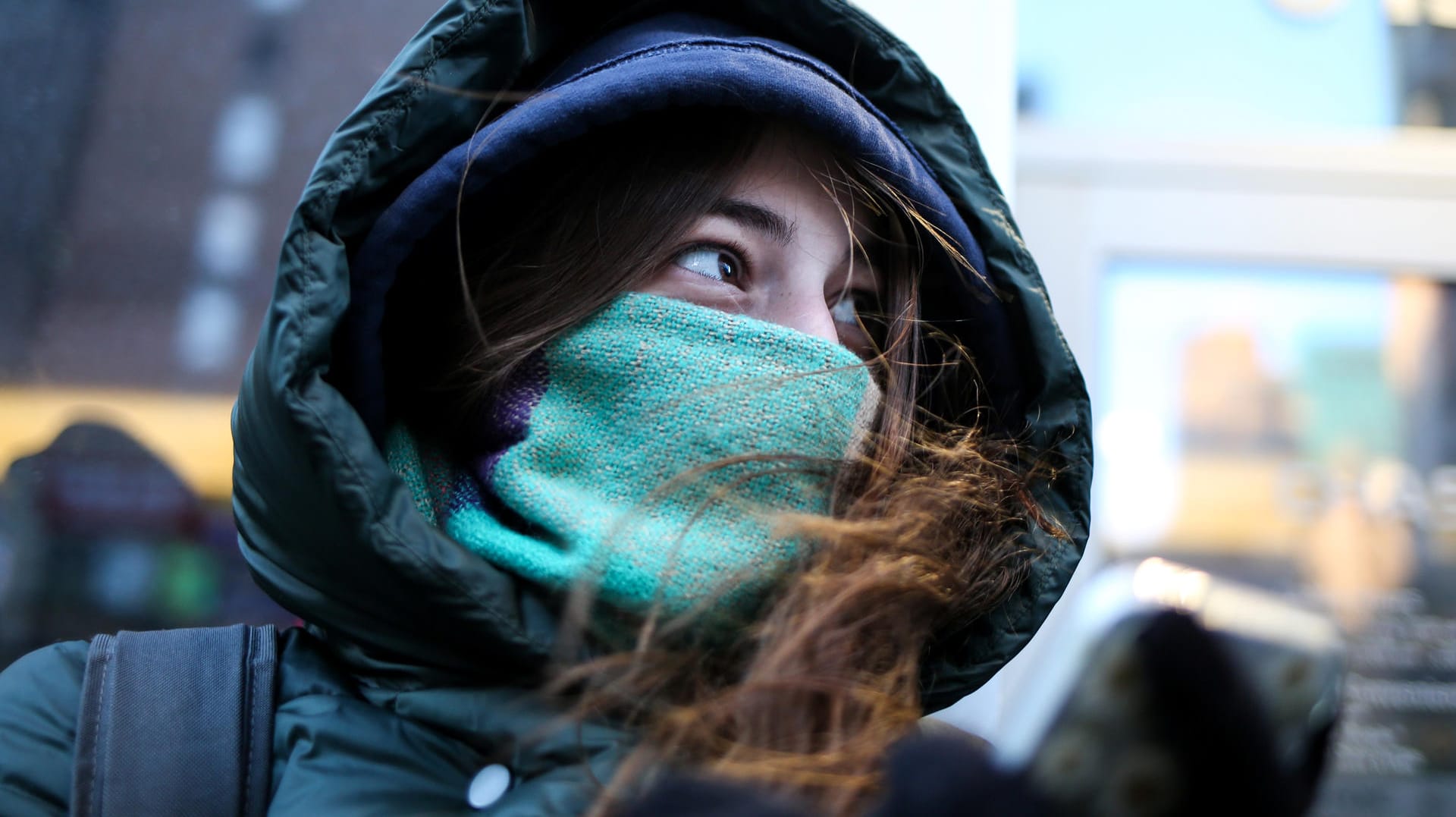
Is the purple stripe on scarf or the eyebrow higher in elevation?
the eyebrow

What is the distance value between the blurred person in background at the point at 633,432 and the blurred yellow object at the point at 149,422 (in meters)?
0.78

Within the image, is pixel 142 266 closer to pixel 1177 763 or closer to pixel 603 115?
pixel 603 115

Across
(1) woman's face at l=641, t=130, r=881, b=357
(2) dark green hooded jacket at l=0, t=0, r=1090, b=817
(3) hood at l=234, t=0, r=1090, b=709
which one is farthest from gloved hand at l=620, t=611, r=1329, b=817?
(1) woman's face at l=641, t=130, r=881, b=357

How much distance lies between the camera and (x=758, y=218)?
3.55ft

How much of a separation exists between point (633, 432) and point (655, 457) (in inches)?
1.4

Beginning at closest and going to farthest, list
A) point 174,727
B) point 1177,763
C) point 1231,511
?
point 1177,763 < point 174,727 < point 1231,511

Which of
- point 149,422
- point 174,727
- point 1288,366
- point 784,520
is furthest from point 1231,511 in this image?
point 149,422

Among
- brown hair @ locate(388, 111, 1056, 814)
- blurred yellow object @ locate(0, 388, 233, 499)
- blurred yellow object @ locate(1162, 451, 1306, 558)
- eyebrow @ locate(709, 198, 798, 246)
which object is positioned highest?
eyebrow @ locate(709, 198, 798, 246)

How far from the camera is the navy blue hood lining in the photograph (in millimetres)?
1019

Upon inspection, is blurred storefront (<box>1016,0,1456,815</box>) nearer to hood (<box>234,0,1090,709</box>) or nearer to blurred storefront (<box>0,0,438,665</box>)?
hood (<box>234,0,1090,709</box>)

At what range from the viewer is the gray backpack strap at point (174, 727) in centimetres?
85

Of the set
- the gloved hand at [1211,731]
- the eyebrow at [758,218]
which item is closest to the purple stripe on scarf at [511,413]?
the eyebrow at [758,218]

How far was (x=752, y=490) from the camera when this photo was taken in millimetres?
957

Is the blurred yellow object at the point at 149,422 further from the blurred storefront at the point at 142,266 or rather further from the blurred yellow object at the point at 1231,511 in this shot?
the blurred yellow object at the point at 1231,511
